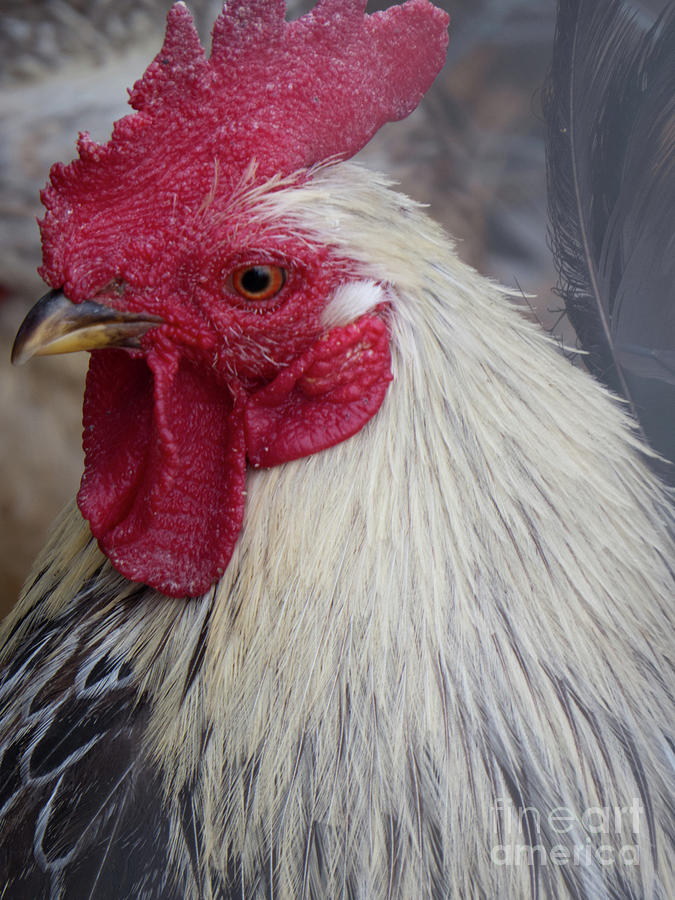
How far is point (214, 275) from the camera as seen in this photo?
1102 mm

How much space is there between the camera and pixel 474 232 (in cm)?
227

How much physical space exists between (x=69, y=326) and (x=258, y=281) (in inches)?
11.0

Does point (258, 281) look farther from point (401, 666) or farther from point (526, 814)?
point (526, 814)

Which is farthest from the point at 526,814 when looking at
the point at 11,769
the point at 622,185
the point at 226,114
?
the point at 622,185

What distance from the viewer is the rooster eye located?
1.10 meters

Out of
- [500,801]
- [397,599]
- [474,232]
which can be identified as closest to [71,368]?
[474,232]

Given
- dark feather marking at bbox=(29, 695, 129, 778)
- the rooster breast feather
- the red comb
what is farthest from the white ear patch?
dark feather marking at bbox=(29, 695, 129, 778)

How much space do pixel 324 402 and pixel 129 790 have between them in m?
0.63

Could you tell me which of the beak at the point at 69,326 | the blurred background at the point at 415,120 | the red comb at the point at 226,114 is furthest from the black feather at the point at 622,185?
the beak at the point at 69,326

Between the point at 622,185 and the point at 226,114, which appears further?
the point at 622,185

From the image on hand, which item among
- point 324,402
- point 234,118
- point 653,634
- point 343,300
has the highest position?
point 234,118

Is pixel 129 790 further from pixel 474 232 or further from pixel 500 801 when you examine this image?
pixel 474 232

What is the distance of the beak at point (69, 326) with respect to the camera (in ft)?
3.58

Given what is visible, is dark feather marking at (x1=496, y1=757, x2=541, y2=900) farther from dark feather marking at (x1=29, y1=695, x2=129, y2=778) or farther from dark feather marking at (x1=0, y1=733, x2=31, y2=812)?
dark feather marking at (x1=0, y1=733, x2=31, y2=812)
